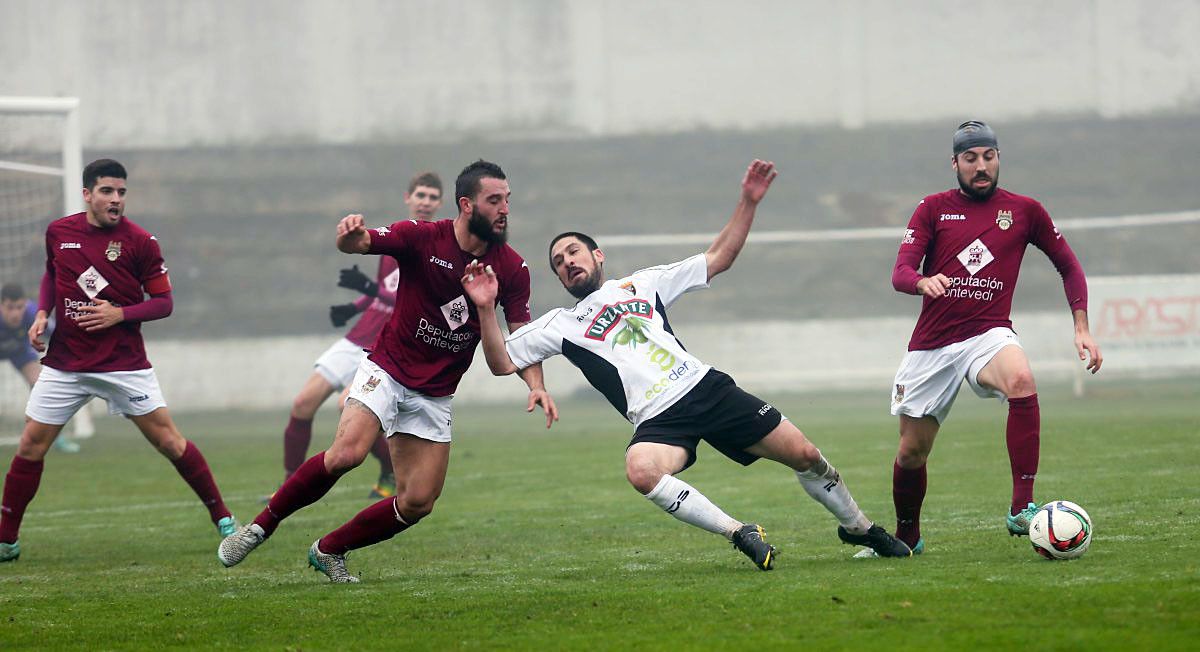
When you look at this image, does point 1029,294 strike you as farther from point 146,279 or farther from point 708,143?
point 146,279

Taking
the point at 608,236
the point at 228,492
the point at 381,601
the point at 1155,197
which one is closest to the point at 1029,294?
the point at 1155,197

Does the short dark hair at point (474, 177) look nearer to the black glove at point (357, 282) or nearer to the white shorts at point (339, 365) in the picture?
the black glove at point (357, 282)

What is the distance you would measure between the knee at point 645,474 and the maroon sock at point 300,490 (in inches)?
62.9

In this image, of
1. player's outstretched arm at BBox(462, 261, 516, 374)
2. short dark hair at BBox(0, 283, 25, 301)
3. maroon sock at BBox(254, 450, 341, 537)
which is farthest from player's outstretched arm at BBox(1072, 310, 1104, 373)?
short dark hair at BBox(0, 283, 25, 301)

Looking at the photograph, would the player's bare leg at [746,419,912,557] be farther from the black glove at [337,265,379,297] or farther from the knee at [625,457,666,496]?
the black glove at [337,265,379,297]

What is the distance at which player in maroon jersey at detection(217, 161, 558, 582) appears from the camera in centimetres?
723

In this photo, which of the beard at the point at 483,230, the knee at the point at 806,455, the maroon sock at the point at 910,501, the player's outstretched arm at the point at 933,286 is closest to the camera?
the player's outstretched arm at the point at 933,286

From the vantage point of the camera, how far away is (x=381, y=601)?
6.55m

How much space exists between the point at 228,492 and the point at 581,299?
22.0 ft

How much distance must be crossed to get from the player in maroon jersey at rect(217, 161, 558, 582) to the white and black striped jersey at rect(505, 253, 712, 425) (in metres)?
0.16

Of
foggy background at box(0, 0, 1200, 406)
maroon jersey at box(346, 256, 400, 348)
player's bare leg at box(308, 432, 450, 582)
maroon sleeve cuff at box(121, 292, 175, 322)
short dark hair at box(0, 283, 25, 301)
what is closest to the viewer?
player's bare leg at box(308, 432, 450, 582)

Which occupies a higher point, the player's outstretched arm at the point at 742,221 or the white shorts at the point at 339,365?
the player's outstretched arm at the point at 742,221

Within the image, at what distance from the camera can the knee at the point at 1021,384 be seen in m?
7.13

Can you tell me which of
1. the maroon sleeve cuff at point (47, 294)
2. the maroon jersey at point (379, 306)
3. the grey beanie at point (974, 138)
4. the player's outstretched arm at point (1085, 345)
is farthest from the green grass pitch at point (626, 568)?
the grey beanie at point (974, 138)
